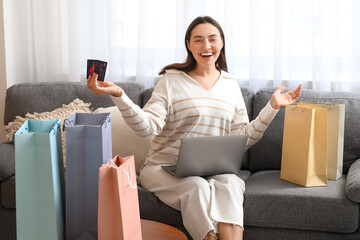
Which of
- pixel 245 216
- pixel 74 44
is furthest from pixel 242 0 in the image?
pixel 245 216

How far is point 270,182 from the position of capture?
7.59 feet

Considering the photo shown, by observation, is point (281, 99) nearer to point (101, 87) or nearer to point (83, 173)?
point (101, 87)

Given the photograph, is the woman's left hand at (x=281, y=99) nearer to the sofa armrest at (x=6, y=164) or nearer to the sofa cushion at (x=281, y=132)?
the sofa cushion at (x=281, y=132)

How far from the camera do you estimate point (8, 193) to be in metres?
2.34

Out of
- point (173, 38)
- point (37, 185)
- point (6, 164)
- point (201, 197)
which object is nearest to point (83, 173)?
point (37, 185)

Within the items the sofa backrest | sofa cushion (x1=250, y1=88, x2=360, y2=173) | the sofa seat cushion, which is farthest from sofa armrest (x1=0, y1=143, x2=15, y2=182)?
sofa cushion (x1=250, y1=88, x2=360, y2=173)

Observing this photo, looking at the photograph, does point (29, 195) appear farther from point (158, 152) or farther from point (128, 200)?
point (158, 152)

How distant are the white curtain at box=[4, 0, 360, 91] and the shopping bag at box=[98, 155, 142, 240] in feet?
5.20

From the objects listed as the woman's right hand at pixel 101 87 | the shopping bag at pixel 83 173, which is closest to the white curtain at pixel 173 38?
the woman's right hand at pixel 101 87

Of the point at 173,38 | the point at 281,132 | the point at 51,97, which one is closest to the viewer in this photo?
the point at 281,132

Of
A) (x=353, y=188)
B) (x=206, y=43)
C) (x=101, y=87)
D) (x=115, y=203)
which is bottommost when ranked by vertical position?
(x=353, y=188)

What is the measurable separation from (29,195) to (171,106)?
38.0 inches

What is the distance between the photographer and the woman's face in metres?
2.28

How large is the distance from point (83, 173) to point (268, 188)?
3.18 feet
